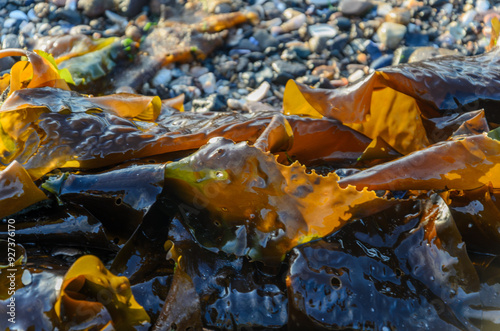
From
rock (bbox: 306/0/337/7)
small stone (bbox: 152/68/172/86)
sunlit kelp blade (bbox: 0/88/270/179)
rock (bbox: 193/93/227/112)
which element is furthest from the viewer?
rock (bbox: 306/0/337/7)

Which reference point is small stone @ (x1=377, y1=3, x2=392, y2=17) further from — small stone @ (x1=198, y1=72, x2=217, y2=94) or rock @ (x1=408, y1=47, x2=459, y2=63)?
small stone @ (x1=198, y1=72, x2=217, y2=94)

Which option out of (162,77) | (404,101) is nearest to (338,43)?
(162,77)

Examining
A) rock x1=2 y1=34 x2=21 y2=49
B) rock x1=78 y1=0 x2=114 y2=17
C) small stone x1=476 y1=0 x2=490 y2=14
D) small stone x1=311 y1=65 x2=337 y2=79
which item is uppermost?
small stone x1=476 y1=0 x2=490 y2=14

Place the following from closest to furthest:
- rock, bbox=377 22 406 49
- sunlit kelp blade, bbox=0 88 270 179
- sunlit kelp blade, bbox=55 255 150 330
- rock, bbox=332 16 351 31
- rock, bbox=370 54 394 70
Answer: sunlit kelp blade, bbox=55 255 150 330 < sunlit kelp blade, bbox=0 88 270 179 < rock, bbox=370 54 394 70 < rock, bbox=377 22 406 49 < rock, bbox=332 16 351 31

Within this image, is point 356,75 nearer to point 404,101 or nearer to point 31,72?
point 404,101

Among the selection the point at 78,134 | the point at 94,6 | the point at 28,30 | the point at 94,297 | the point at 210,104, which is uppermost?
the point at 78,134

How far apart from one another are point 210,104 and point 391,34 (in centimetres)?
131

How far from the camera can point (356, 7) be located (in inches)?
118

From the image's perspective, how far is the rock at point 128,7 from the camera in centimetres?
299

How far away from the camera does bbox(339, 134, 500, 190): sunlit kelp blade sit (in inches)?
39.0

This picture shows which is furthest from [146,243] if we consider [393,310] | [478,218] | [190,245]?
[478,218]

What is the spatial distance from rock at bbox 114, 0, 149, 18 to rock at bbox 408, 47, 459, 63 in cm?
181

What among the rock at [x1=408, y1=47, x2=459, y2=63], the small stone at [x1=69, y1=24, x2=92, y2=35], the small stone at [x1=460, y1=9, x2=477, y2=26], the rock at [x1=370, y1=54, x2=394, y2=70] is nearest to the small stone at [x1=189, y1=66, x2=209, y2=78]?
the small stone at [x1=69, y1=24, x2=92, y2=35]

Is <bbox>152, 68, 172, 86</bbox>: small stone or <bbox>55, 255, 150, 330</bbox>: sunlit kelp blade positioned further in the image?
<bbox>152, 68, 172, 86</bbox>: small stone
